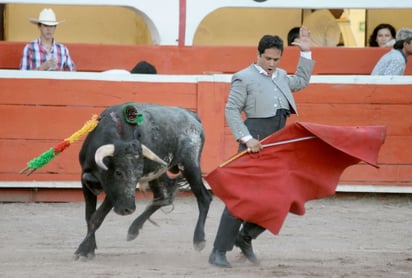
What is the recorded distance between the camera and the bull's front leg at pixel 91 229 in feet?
24.7

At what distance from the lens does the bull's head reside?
24.8ft

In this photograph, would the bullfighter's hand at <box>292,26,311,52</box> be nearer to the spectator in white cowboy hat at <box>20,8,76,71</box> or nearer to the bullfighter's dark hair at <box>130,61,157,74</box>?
the bullfighter's dark hair at <box>130,61,157,74</box>

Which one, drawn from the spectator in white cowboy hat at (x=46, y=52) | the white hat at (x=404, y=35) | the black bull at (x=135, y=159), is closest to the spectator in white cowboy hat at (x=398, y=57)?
the white hat at (x=404, y=35)

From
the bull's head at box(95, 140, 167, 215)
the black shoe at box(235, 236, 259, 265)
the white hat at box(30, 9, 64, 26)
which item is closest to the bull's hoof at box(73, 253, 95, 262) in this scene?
the bull's head at box(95, 140, 167, 215)

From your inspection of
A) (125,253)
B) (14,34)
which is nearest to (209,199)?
(125,253)

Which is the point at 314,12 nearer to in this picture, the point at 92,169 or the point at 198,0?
the point at 198,0

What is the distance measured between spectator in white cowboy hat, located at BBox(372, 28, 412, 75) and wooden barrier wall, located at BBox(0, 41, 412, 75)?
1.68 feet

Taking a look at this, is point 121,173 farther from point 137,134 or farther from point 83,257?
point 83,257

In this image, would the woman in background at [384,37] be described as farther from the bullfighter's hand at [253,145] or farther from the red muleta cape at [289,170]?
the bullfighter's hand at [253,145]

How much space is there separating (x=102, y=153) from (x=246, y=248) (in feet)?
3.39

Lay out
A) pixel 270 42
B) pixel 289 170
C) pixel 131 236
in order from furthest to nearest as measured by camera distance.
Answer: pixel 131 236
pixel 289 170
pixel 270 42

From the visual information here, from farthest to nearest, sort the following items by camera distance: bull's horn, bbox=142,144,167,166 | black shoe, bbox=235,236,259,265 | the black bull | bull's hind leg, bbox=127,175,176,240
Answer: bull's hind leg, bbox=127,175,176,240, bull's horn, bbox=142,144,167,166, the black bull, black shoe, bbox=235,236,259,265

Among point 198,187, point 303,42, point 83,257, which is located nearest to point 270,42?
point 303,42

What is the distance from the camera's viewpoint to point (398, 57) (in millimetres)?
10820
